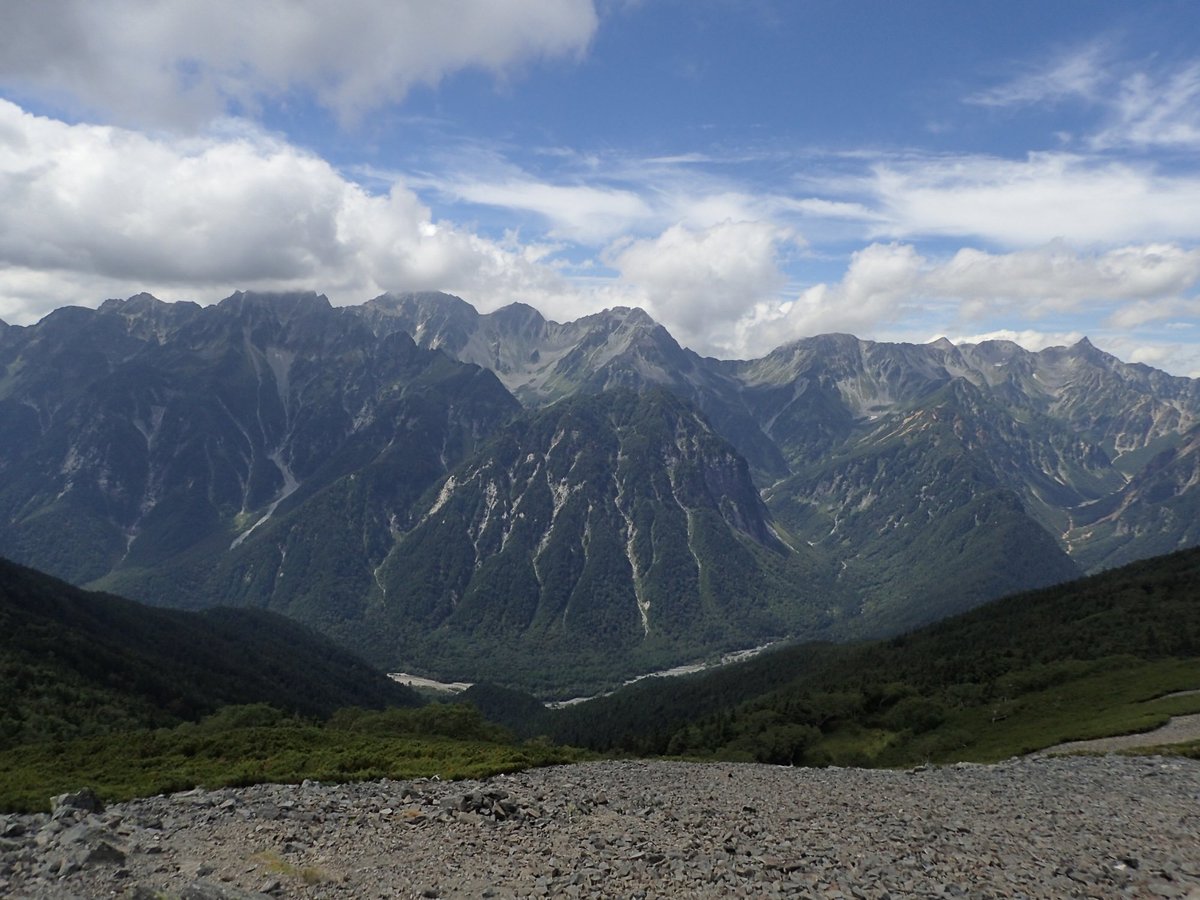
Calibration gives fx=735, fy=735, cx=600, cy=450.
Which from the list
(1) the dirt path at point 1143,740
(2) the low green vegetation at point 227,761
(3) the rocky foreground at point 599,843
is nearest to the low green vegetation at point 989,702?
(1) the dirt path at point 1143,740

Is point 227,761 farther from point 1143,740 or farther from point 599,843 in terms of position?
point 1143,740

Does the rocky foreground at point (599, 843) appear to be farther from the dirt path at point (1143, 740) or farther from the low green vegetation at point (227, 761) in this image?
the dirt path at point (1143, 740)

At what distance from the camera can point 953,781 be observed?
188 ft

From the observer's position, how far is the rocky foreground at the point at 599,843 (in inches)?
1130

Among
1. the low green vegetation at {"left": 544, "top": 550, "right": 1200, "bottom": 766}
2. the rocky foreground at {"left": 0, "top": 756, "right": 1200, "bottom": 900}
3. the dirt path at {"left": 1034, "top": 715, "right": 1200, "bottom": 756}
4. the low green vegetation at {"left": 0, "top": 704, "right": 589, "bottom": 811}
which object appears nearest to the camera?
the rocky foreground at {"left": 0, "top": 756, "right": 1200, "bottom": 900}

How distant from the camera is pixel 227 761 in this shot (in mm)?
57594

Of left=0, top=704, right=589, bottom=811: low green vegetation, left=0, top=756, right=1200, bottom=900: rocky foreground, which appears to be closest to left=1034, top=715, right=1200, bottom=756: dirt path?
left=0, top=756, right=1200, bottom=900: rocky foreground

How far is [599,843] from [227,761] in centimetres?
3770

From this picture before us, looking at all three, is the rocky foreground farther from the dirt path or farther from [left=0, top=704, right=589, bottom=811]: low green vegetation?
the dirt path

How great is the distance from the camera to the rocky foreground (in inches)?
1130

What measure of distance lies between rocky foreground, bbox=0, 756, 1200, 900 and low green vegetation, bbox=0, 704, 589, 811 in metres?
3.49

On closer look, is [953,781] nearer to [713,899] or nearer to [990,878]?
[990,878]

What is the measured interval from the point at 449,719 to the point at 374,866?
251 feet

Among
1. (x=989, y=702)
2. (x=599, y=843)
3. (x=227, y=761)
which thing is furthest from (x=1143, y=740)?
(x=227, y=761)
